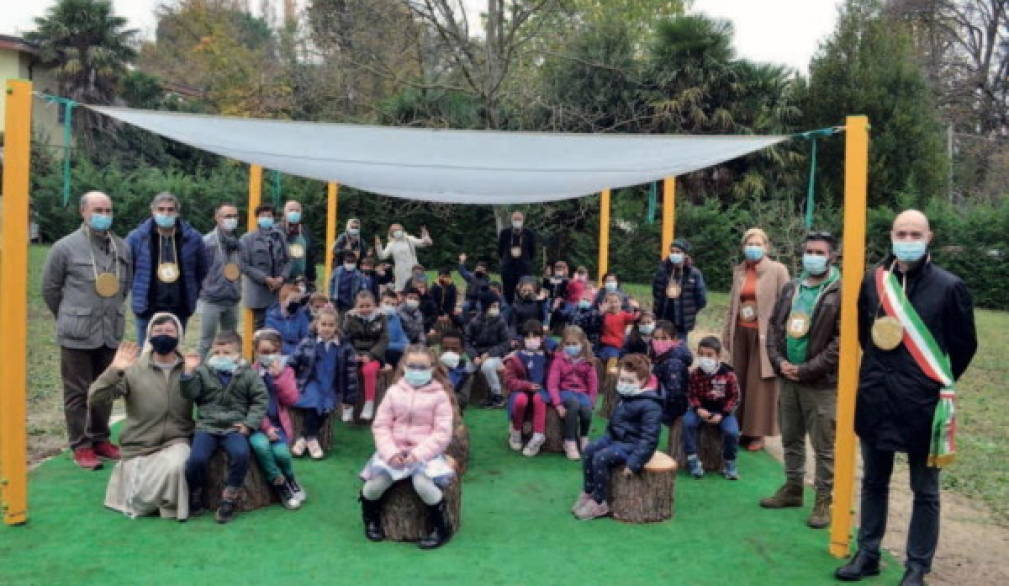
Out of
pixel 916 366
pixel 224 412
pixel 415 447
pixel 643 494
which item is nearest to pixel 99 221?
pixel 224 412

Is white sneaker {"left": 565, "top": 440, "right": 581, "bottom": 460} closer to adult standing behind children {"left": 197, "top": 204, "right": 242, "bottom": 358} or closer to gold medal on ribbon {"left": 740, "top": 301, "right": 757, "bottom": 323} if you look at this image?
gold medal on ribbon {"left": 740, "top": 301, "right": 757, "bottom": 323}

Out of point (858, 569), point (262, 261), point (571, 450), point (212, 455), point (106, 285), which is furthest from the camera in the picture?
point (262, 261)

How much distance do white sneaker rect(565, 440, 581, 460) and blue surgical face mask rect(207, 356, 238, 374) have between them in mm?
2718

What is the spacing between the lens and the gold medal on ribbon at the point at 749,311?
6.68m

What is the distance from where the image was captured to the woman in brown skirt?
21.6 ft

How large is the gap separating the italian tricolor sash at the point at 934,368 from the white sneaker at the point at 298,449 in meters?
4.35

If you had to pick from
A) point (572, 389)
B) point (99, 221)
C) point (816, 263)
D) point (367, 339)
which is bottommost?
point (572, 389)

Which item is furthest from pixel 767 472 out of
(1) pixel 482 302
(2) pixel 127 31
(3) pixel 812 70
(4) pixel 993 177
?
(4) pixel 993 177

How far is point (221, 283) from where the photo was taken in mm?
7473

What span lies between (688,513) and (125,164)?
25553 mm

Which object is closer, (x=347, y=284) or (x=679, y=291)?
(x=679, y=291)

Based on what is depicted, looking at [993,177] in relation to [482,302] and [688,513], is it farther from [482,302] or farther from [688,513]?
[688,513]

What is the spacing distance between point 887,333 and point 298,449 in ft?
14.3

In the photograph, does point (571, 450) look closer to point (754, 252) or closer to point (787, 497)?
point (787, 497)
